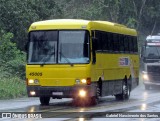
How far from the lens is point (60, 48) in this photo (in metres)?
22.4

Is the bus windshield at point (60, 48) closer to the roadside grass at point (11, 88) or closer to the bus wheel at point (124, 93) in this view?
the roadside grass at point (11, 88)

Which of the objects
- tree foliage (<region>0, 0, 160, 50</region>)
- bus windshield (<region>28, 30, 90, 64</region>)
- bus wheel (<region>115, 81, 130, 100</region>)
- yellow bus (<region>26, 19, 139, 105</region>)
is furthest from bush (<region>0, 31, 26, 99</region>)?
tree foliage (<region>0, 0, 160, 50</region>)

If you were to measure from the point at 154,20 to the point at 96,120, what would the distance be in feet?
151

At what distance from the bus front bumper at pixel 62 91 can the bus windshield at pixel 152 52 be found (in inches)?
683

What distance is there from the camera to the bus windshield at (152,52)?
39.2m

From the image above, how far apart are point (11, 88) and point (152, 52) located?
13141mm

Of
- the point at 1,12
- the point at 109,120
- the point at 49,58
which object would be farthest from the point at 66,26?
the point at 1,12

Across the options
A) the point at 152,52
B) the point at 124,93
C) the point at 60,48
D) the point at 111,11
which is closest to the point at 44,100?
the point at 60,48

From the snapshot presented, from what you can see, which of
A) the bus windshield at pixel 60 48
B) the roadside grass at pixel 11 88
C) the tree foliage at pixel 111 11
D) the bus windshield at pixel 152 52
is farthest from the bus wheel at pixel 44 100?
the tree foliage at pixel 111 11

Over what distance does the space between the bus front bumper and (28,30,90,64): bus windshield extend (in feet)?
3.17

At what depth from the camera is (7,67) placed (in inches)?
1382

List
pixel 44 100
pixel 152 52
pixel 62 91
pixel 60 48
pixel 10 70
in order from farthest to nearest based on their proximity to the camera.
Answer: pixel 152 52
pixel 10 70
pixel 44 100
pixel 60 48
pixel 62 91

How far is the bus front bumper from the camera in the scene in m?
22.0

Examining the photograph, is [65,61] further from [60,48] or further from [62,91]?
[62,91]
